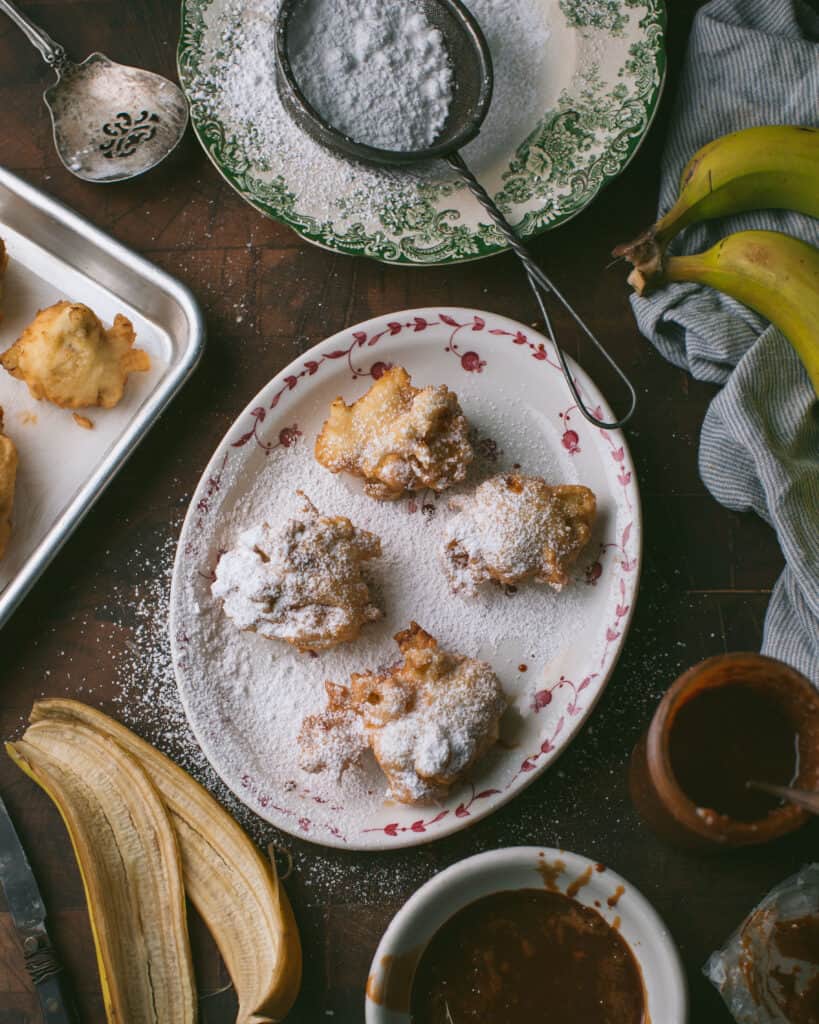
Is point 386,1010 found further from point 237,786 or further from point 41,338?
point 41,338

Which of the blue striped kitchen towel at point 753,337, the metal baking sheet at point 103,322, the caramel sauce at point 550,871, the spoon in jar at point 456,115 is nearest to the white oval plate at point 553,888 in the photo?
the caramel sauce at point 550,871

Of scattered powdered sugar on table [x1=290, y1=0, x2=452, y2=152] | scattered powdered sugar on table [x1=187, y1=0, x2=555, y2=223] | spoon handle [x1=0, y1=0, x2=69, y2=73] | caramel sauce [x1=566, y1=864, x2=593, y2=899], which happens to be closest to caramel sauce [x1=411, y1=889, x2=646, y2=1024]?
caramel sauce [x1=566, y1=864, x2=593, y2=899]

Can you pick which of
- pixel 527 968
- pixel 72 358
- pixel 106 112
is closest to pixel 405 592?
pixel 527 968

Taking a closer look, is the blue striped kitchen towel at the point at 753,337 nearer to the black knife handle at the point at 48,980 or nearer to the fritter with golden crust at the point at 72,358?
the fritter with golden crust at the point at 72,358

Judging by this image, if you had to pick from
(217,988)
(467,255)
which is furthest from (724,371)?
(217,988)

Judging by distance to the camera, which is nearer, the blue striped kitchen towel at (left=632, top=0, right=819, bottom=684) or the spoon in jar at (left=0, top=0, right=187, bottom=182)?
the blue striped kitchen towel at (left=632, top=0, right=819, bottom=684)

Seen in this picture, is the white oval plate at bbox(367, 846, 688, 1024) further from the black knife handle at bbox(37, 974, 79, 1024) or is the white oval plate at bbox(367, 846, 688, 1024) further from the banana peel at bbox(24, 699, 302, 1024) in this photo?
the black knife handle at bbox(37, 974, 79, 1024)
